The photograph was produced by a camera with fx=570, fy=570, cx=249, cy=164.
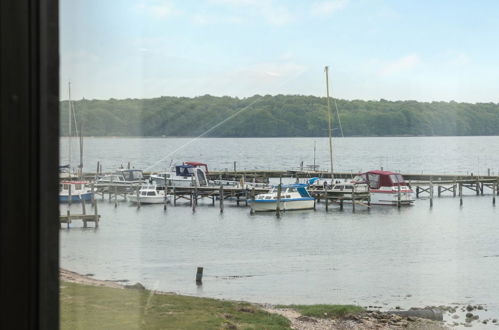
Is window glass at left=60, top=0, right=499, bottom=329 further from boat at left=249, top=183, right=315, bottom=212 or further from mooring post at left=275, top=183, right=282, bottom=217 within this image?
boat at left=249, top=183, right=315, bottom=212

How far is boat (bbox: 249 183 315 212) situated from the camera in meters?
12.9

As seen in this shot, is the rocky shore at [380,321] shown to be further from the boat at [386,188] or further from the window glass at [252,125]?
the boat at [386,188]

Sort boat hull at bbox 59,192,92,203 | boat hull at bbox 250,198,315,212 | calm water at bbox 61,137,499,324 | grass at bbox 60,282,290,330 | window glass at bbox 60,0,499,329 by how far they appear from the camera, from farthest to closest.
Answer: boat hull at bbox 250,198,315,212 < calm water at bbox 61,137,499,324 < window glass at bbox 60,0,499,329 < grass at bbox 60,282,290,330 < boat hull at bbox 59,192,92,203

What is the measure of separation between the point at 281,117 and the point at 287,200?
11155mm

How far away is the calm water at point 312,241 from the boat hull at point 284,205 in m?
0.32

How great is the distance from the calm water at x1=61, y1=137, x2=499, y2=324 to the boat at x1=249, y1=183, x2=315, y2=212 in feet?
1.13

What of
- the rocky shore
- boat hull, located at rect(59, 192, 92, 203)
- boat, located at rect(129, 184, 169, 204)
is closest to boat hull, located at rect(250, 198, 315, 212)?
boat, located at rect(129, 184, 169, 204)

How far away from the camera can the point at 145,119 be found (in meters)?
1.13

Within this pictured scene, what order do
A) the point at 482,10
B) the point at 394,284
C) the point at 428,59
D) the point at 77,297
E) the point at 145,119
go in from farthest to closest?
the point at 394,284 < the point at 428,59 < the point at 482,10 < the point at 145,119 < the point at 77,297

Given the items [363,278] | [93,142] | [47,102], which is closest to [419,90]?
[93,142]

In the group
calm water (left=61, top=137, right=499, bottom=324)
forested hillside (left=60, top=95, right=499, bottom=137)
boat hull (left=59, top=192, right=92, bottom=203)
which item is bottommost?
calm water (left=61, top=137, right=499, bottom=324)

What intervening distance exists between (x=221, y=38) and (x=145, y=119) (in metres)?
1.33

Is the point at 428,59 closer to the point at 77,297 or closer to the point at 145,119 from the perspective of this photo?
the point at 145,119

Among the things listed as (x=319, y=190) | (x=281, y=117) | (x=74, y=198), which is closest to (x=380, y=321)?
(x=281, y=117)
